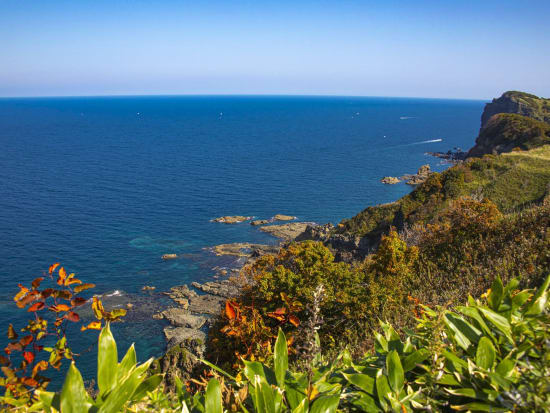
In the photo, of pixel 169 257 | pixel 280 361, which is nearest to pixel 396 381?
pixel 280 361

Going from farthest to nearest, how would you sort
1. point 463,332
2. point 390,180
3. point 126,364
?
1. point 390,180
2. point 463,332
3. point 126,364

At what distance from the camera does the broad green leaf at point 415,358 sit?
319cm

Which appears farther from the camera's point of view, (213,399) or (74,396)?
(213,399)

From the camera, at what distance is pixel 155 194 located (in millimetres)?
68750

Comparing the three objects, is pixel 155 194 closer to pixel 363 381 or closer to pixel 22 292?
pixel 22 292

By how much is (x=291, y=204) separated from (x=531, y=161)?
3471cm

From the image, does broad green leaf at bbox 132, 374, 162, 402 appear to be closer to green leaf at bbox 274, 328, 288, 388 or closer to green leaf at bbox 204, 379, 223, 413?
green leaf at bbox 204, 379, 223, 413

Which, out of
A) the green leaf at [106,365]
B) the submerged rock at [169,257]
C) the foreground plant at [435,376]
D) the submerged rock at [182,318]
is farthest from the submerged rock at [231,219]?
the green leaf at [106,365]

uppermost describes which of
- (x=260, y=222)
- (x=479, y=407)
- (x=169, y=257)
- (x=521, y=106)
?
(x=521, y=106)

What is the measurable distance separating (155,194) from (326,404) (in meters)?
69.3

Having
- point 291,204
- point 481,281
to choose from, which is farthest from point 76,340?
point 291,204

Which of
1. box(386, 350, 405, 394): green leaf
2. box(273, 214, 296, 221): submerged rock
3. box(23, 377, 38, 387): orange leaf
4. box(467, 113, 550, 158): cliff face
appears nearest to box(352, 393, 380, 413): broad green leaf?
box(386, 350, 405, 394): green leaf

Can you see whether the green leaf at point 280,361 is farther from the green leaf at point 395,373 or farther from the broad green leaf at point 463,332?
the broad green leaf at point 463,332

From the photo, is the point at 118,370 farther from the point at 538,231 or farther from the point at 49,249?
the point at 49,249
